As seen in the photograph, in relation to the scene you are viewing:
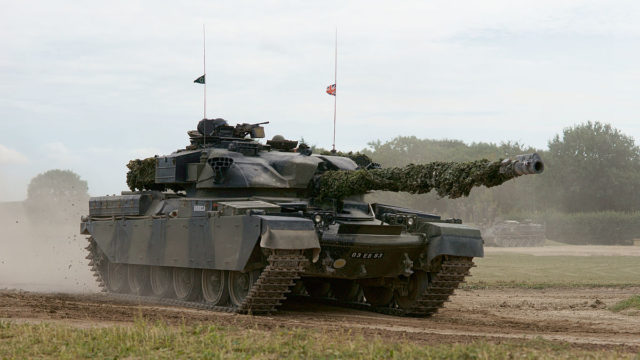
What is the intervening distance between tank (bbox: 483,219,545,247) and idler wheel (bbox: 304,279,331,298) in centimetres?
3627

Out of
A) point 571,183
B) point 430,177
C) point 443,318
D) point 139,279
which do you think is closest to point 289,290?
point 430,177

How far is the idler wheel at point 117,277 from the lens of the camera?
19545mm

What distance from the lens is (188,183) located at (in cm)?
1694

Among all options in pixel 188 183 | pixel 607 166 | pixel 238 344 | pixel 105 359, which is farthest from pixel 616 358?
pixel 607 166

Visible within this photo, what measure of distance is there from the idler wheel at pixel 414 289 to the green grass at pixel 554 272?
22.1 feet

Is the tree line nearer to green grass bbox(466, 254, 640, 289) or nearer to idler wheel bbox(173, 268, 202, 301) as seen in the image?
green grass bbox(466, 254, 640, 289)

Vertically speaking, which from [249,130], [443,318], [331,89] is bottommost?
[443,318]

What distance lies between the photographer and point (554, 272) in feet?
93.1

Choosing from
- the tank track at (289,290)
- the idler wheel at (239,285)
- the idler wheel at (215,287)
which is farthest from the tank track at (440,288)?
the idler wheel at (215,287)

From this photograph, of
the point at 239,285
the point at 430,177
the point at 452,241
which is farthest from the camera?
the point at 239,285

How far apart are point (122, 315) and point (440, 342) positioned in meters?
5.23

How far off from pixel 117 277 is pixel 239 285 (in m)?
5.82

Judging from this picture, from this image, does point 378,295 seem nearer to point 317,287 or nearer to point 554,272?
point 317,287

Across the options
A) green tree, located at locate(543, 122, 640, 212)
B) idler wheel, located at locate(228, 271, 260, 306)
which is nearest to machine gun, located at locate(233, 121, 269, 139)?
idler wheel, located at locate(228, 271, 260, 306)
